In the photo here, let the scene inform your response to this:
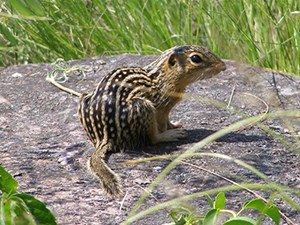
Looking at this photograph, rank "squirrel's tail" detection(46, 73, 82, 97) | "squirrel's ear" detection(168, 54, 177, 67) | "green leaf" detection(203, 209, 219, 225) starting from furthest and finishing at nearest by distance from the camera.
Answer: "squirrel's tail" detection(46, 73, 82, 97)
"squirrel's ear" detection(168, 54, 177, 67)
"green leaf" detection(203, 209, 219, 225)

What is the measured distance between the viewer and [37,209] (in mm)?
2758

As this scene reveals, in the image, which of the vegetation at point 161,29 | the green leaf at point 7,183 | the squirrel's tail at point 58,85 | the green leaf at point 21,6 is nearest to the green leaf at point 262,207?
the green leaf at point 7,183

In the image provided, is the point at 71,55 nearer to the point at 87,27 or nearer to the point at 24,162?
the point at 87,27

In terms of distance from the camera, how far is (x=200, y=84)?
6.35m

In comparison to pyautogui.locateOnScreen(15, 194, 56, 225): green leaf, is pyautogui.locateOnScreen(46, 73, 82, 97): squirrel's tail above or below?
below

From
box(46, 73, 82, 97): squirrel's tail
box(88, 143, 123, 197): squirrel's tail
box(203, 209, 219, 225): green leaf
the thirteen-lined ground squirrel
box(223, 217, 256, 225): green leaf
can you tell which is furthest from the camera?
box(46, 73, 82, 97): squirrel's tail

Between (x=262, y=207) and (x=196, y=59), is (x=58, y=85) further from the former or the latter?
(x=262, y=207)

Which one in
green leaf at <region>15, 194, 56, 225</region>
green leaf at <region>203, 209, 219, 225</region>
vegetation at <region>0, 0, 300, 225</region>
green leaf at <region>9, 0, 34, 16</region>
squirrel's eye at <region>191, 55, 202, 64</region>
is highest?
green leaf at <region>9, 0, 34, 16</region>

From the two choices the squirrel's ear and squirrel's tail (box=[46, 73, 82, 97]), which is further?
squirrel's tail (box=[46, 73, 82, 97])

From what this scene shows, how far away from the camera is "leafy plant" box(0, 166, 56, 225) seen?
2666mm

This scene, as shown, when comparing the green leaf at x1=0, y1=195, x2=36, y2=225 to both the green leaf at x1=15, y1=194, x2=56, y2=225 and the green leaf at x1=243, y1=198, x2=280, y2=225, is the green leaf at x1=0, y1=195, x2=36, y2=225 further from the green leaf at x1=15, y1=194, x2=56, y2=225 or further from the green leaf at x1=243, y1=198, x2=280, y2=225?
the green leaf at x1=243, y1=198, x2=280, y2=225

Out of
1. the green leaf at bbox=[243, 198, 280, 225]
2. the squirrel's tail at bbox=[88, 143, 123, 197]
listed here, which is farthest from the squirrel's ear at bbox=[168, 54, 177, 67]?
the green leaf at bbox=[243, 198, 280, 225]

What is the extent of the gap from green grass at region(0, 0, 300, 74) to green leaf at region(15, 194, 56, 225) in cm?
401

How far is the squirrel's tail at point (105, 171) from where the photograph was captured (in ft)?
14.5
